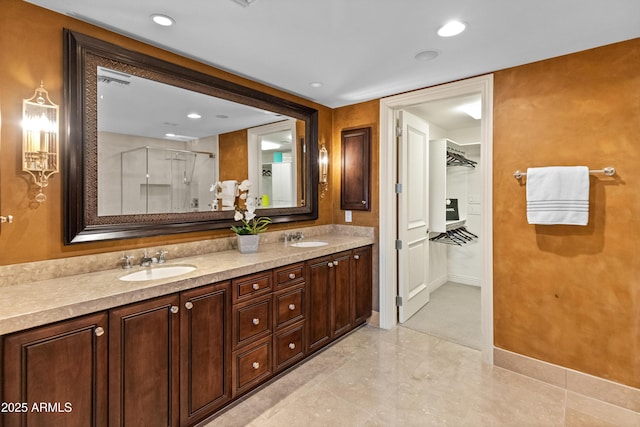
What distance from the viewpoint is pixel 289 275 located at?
94.0 inches

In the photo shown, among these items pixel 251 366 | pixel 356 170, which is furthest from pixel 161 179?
pixel 356 170

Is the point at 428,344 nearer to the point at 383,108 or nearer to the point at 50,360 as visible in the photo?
the point at 383,108

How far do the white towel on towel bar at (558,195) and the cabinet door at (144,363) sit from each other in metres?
2.46

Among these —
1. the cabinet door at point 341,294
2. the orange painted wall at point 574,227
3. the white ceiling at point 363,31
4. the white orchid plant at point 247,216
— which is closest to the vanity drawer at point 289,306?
the cabinet door at point 341,294

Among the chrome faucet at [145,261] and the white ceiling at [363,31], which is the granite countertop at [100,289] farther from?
the white ceiling at [363,31]

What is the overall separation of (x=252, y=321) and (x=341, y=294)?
1043 millimetres

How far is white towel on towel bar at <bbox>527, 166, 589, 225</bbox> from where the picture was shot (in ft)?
7.00

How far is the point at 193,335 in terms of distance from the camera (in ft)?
5.93

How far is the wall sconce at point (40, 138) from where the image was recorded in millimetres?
1612

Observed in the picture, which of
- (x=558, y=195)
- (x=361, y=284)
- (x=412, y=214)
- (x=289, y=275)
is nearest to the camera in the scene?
(x=558, y=195)

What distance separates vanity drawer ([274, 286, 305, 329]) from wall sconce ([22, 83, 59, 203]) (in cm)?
151

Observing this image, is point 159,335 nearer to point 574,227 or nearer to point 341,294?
point 341,294

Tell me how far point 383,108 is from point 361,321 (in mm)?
2167

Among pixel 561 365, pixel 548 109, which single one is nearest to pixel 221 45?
pixel 548 109
